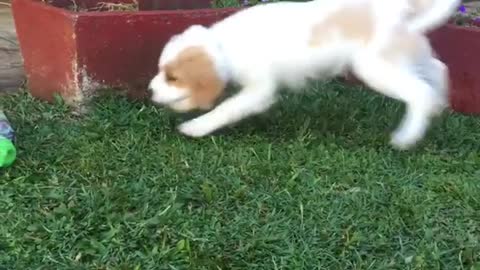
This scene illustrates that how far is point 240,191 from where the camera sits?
3242 mm

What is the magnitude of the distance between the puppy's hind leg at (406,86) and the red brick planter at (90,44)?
94 cm

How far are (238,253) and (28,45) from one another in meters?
1.79

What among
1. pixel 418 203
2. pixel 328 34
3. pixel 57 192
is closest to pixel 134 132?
pixel 57 192

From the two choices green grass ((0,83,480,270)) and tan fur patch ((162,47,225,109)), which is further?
tan fur patch ((162,47,225,109))

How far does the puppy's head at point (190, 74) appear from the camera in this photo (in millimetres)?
3355

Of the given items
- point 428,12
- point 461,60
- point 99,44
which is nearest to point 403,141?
point 428,12

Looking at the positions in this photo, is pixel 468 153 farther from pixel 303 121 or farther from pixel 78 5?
pixel 78 5

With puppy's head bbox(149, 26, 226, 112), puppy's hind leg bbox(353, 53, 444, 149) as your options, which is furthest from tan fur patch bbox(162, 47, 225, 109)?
puppy's hind leg bbox(353, 53, 444, 149)

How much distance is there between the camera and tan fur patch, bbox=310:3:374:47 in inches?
137

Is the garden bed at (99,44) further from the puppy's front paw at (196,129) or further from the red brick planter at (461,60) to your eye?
the puppy's front paw at (196,129)

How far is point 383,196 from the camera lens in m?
3.31

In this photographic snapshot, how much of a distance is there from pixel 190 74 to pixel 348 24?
0.67 meters

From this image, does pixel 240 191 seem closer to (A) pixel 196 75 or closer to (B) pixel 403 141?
(A) pixel 196 75

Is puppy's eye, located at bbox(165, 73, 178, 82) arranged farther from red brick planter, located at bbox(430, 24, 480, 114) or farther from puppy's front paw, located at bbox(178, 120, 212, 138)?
red brick planter, located at bbox(430, 24, 480, 114)
